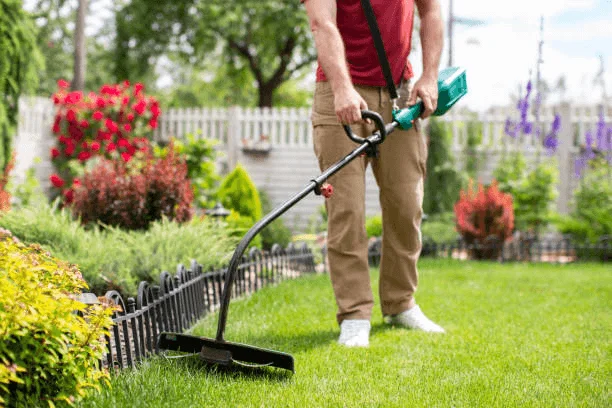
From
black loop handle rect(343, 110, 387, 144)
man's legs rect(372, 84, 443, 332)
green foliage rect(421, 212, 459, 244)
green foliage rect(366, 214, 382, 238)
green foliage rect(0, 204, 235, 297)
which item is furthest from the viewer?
green foliage rect(421, 212, 459, 244)

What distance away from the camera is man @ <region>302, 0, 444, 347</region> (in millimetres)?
3277

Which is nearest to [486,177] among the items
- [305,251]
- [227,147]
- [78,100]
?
[227,147]

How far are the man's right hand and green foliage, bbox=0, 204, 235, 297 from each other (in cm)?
151

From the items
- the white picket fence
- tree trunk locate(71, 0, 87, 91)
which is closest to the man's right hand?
the white picket fence

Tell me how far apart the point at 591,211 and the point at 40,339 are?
777cm

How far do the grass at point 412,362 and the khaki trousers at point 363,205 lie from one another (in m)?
0.21

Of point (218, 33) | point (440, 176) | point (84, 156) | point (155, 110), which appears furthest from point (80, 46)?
point (440, 176)

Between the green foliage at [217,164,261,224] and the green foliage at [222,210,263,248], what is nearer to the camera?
the green foliage at [222,210,263,248]

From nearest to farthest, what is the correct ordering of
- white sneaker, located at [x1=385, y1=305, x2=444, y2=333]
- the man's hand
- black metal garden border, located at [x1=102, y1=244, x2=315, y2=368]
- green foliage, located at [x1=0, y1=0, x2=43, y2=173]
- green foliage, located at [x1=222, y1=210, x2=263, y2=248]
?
1. black metal garden border, located at [x1=102, y1=244, x2=315, y2=368]
2. the man's hand
3. white sneaker, located at [x1=385, y1=305, x2=444, y2=333]
4. green foliage, located at [x1=222, y1=210, x2=263, y2=248]
5. green foliage, located at [x1=0, y1=0, x2=43, y2=173]

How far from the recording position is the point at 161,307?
318cm

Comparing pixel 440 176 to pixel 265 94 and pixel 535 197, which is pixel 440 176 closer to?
pixel 535 197

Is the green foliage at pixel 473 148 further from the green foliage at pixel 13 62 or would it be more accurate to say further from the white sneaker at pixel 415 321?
the white sneaker at pixel 415 321

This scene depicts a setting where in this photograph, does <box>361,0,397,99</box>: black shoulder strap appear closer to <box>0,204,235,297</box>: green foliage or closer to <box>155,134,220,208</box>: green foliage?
<box>0,204,235,297</box>: green foliage

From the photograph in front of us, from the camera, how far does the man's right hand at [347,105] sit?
2943mm
